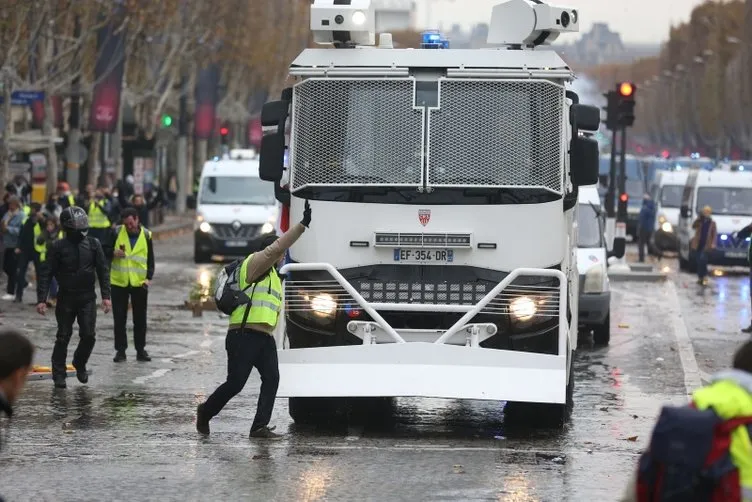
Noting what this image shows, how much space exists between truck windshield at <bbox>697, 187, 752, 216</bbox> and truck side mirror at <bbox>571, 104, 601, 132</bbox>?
2536cm

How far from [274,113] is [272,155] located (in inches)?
14.2

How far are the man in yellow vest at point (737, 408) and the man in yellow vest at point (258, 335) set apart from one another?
694 centimetres

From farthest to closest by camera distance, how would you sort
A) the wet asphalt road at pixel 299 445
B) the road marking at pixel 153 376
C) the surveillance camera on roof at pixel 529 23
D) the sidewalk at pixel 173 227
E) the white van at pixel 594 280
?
1. the sidewalk at pixel 173 227
2. the white van at pixel 594 280
3. the road marking at pixel 153 376
4. the surveillance camera on roof at pixel 529 23
5. the wet asphalt road at pixel 299 445

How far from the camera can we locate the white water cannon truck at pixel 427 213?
1316cm

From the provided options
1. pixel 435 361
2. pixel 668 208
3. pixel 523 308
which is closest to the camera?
pixel 435 361

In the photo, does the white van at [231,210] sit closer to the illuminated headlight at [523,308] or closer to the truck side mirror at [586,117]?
the truck side mirror at [586,117]

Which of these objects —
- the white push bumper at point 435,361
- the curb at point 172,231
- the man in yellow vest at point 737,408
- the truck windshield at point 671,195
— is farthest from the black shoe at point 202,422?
the curb at point 172,231

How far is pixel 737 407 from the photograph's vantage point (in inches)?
245

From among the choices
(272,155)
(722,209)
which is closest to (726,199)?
(722,209)

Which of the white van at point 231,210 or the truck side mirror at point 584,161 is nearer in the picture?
the truck side mirror at point 584,161

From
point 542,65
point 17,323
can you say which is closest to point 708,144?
point 17,323

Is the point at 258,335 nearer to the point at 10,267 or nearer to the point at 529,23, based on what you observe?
the point at 529,23

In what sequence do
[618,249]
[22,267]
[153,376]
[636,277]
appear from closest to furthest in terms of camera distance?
[153,376] < [22,267] < [618,249] < [636,277]

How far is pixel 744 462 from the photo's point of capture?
626 cm
